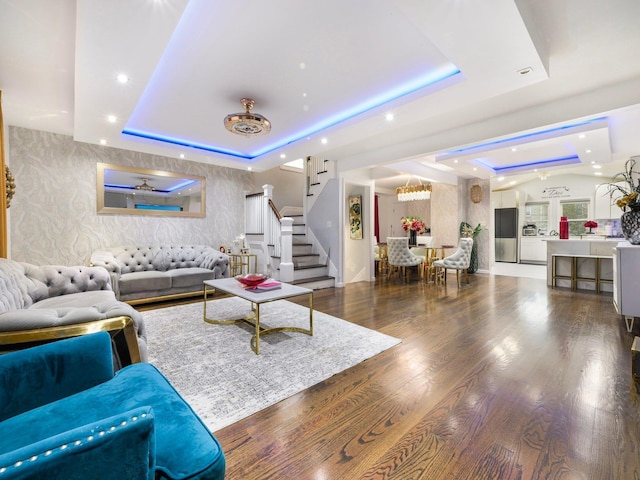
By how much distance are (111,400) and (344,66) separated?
3.04m

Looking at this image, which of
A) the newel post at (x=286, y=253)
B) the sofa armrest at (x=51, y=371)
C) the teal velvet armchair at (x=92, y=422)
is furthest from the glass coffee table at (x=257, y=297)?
the newel post at (x=286, y=253)

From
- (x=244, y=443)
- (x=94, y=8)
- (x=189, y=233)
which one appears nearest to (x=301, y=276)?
(x=189, y=233)

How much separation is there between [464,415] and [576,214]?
10136 millimetres

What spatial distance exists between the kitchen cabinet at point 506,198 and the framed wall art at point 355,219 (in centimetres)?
547

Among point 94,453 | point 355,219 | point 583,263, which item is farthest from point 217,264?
point 583,263

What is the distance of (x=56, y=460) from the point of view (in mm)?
536

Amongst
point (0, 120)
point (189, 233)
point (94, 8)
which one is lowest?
point (189, 233)

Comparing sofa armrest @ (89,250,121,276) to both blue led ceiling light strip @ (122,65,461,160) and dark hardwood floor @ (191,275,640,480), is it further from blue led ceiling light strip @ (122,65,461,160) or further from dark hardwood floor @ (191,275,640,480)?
dark hardwood floor @ (191,275,640,480)

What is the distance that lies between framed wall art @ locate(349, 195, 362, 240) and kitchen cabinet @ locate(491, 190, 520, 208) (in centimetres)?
547

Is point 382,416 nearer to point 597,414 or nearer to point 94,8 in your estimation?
point 597,414

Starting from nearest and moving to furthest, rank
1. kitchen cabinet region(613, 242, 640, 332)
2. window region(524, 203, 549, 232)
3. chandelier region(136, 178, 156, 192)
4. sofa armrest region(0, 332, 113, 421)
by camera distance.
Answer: sofa armrest region(0, 332, 113, 421) < kitchen cabinet region(613, 242, 640, 332) < chandelier region(136, 178, 156, 192) < window region(524, 203, 549, 232)

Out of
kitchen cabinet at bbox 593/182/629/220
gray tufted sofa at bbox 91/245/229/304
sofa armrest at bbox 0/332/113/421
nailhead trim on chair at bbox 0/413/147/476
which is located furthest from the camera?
kitchen cabinet at bbox 593/182/629/220

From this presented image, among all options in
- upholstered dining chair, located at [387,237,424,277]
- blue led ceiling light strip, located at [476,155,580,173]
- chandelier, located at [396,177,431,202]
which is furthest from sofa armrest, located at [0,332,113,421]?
blue led ceiling light strip, located at [476,155,580,173]

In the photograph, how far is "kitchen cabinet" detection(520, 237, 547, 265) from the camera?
9.04 metres
